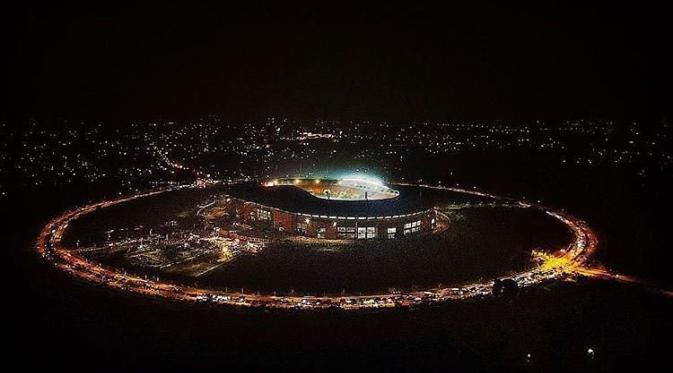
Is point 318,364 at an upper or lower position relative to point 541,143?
lower

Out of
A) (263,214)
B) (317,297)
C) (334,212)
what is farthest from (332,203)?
(317,297)

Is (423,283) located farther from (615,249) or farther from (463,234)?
(615,249)

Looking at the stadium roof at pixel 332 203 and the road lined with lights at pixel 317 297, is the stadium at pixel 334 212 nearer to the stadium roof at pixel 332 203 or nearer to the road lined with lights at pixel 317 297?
the stadium roof at pixel 332 203

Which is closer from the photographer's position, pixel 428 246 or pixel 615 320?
pixel 615 320

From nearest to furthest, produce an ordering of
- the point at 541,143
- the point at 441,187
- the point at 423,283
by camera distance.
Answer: the point at 423,283 < the point at 441,187 < the point at 541,143

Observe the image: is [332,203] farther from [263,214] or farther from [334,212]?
[263,214]

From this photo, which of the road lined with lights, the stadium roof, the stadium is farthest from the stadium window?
the road lined with lights

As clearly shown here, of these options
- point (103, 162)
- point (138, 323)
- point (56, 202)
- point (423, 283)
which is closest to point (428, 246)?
point (423, 283)
